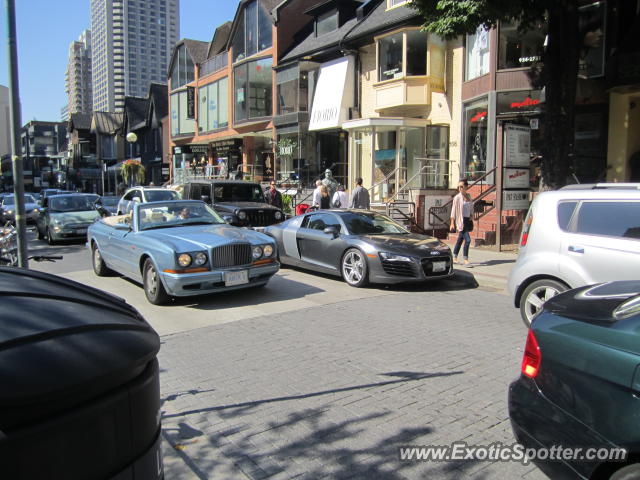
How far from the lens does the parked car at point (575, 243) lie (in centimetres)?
554

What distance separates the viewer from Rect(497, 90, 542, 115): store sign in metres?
15.2

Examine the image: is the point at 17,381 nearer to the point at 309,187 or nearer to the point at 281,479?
the point at 281,479

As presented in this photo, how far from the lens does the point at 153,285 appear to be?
25.2ft

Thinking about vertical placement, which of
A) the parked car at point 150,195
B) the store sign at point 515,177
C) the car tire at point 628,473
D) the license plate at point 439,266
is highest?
the store sign at point 515,177

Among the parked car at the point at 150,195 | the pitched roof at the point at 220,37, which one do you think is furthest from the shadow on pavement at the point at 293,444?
the pitched roof at the point at 220,37

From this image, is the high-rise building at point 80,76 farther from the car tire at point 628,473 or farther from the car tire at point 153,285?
the car tire at point 628,473

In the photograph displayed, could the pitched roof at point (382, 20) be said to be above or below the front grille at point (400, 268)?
above

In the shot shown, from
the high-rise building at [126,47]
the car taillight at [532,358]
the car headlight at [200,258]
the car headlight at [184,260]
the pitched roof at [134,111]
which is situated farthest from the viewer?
the high-rise building at [126,47]

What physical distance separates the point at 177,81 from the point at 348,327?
1499 inches

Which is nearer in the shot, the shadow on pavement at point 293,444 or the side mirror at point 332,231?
the shadow on pavement at point 293,444

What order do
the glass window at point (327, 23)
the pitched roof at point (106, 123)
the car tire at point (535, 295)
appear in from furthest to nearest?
the pitched roof at point (106, 123) < the glass window at point (327, 23) < the car tire at point (535, 295)

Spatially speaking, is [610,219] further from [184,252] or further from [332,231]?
[184,252]

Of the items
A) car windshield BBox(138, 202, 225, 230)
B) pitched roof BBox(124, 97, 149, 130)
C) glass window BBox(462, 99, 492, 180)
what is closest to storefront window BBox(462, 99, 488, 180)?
glass window BBox(462, 99, 492, 180)

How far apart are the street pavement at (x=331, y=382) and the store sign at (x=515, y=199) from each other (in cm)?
518
